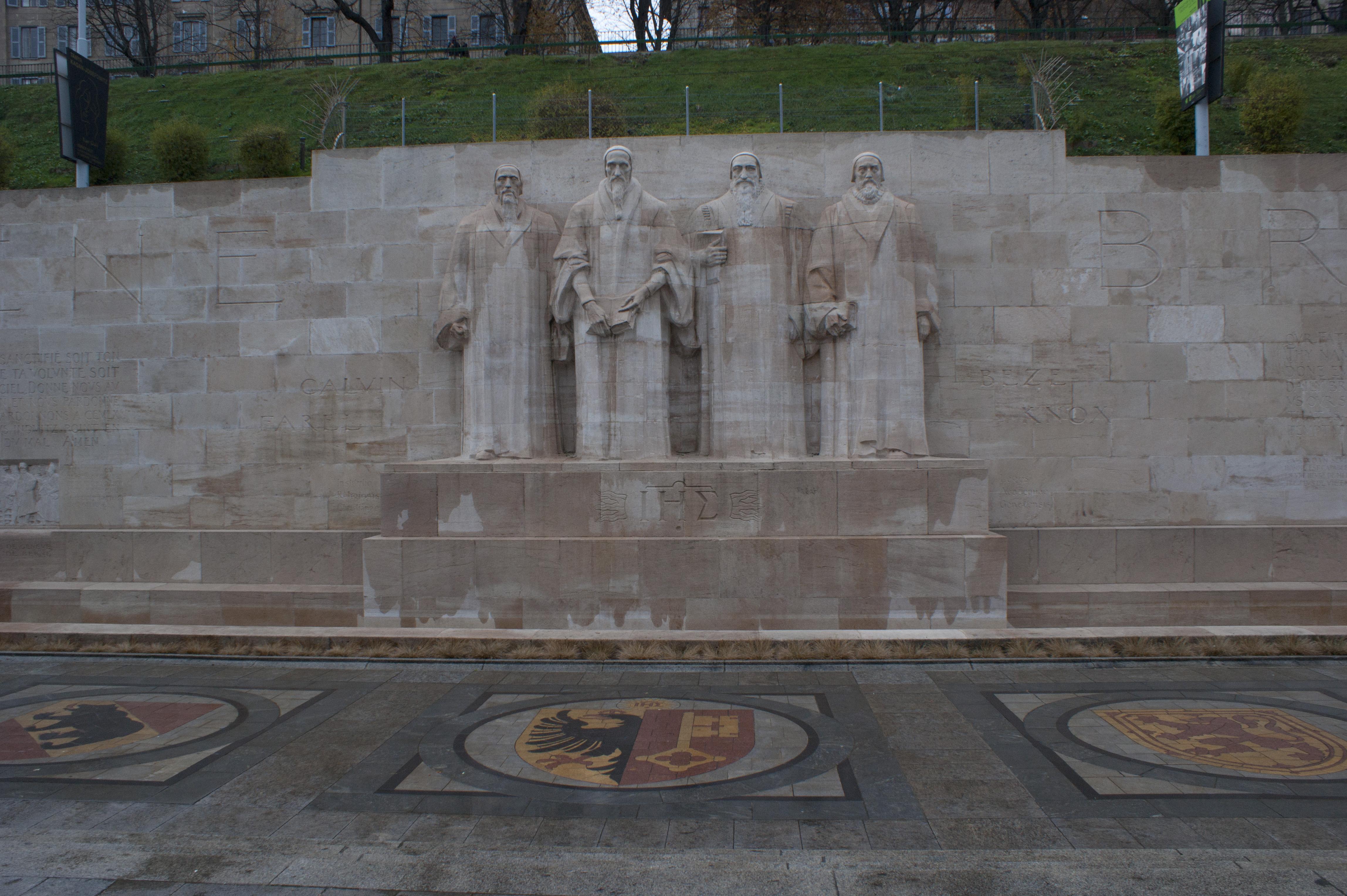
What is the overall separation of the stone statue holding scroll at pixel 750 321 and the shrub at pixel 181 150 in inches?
389

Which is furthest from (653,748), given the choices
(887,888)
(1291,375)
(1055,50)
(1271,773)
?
(1055,50)

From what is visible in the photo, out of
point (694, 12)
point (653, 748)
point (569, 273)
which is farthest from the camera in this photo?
point (694, 12)

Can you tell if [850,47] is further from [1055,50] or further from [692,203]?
[692,203]

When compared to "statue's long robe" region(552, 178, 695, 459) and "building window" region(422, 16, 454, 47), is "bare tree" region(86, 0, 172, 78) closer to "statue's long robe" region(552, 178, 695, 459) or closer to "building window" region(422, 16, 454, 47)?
"building window" region(422, 16, 454, 47)

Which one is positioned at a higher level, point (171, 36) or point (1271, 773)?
point (171, 36)

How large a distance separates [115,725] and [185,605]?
474cm

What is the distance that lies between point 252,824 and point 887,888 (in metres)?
3.63

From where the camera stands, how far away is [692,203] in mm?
12297

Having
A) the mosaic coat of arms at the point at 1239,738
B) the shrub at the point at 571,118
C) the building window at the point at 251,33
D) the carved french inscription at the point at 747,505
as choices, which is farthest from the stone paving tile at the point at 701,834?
the building window at the point at 251,33

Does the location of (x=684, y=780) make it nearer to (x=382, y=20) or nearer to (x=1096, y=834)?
(x=1096, y=834)

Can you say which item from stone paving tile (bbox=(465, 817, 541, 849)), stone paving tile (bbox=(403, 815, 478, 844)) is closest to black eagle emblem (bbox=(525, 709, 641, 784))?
stone paving tile (bbox=(465, 817, 541, 849))

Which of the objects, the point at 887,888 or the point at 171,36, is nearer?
the point at 887,888

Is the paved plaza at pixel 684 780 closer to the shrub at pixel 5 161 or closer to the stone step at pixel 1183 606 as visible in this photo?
the stone step at pixel 1183 606

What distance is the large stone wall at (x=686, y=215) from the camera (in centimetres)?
1193
